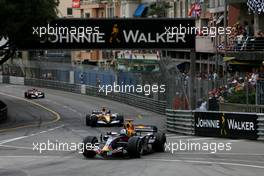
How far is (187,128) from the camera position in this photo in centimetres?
3375

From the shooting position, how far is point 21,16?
43344mm

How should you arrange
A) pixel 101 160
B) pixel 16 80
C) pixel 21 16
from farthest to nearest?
pixel 16 80 < pixel 21 16 < pixel 101 160

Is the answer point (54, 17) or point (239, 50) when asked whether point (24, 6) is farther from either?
point (239, 50)

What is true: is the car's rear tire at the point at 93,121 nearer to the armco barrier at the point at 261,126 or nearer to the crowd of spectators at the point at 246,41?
the crowd of spectators at the point at 246,41

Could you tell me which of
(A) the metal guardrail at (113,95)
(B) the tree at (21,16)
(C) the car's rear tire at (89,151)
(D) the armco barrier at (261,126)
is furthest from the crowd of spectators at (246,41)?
(C) the car's rear tire at (89,151)

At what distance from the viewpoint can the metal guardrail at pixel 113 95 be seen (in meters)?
53.6

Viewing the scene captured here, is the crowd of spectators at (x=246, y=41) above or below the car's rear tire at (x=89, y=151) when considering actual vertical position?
above

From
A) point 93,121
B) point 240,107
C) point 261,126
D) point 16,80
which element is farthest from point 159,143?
point 16,80

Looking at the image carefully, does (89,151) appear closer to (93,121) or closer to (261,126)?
(261,126)

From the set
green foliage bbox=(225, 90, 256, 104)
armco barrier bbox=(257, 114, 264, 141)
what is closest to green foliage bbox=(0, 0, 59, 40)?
green foliage bbox=(225, 90, 256, 104)

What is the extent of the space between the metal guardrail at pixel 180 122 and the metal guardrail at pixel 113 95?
598 inches

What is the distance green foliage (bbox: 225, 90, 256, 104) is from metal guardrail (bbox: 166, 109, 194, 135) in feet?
7.73

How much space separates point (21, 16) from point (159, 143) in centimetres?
2023

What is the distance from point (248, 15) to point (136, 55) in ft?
87.7
